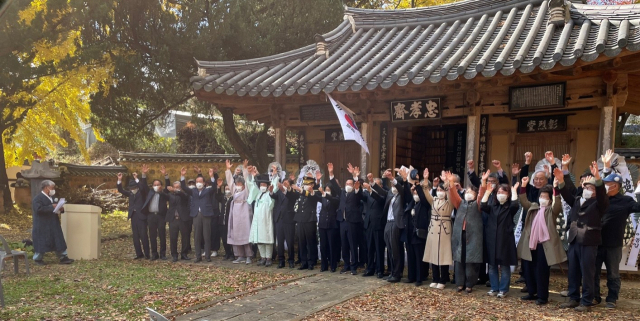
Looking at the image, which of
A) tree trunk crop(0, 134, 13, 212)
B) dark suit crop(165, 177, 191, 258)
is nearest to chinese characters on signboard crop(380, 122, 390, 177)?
dark suit crop(165, 177, 191, 258)

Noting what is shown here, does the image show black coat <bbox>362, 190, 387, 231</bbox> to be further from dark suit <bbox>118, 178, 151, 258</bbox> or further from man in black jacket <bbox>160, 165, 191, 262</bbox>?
dark suit <bbox>118, 178, 151, 258</bbox>

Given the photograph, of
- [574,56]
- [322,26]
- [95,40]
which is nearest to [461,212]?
[574,56]

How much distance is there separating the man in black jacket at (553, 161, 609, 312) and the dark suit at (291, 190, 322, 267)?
434 cm

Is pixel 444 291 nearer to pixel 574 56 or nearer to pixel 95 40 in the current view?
pixel 574 56

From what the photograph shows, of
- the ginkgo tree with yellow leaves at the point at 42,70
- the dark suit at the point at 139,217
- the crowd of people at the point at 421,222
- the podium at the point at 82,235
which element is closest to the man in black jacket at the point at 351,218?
the crowd of people at the point at 421,222

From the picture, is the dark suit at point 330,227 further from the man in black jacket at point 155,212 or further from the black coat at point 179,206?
the man in black jacket at point 155,212

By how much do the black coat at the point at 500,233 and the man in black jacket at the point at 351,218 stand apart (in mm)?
2405

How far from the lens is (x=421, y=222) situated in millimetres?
7605

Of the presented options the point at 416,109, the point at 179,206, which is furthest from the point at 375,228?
the point at 179,206

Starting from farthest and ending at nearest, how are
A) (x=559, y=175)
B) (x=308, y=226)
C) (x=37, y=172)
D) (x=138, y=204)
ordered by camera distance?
(x=37, y=172) < (x=138, y=204) < (x=308, y=226) < (x=559, y=175)

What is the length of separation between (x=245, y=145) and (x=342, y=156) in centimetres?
480

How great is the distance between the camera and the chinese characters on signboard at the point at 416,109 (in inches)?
384

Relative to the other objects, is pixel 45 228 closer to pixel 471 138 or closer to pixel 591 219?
pixel 471 138

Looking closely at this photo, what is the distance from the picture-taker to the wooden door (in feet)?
39.0
